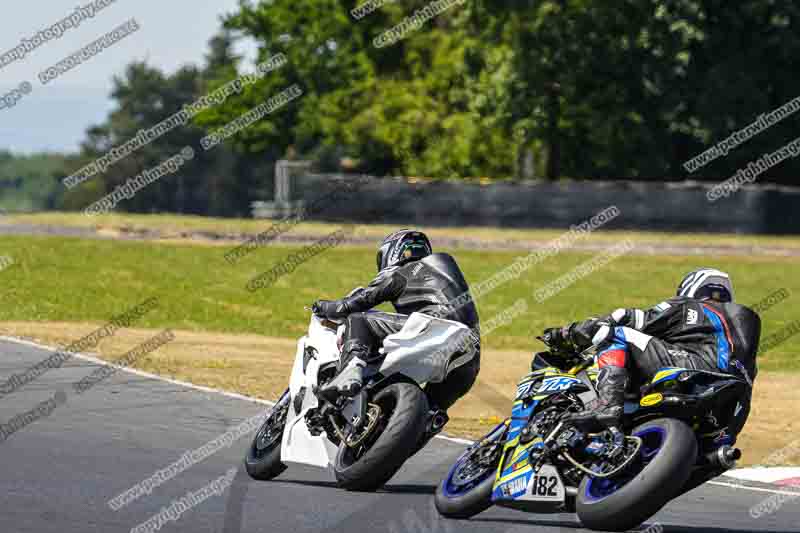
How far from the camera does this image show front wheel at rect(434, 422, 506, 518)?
889cm

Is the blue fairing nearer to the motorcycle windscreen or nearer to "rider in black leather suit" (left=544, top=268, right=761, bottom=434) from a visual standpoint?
Answer: "rider in black leather suit" (left=544, top=268, right=761, bottom=434)

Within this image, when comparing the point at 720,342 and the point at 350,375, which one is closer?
the point at 720,342

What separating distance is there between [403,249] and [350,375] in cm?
121

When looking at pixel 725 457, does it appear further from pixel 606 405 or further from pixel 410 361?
pixel 410 361

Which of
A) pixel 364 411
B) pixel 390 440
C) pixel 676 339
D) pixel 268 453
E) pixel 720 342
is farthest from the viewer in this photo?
pixel 268 453

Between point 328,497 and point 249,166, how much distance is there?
111020 millimetres

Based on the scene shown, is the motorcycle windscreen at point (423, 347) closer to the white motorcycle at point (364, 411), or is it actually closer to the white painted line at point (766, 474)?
the white motorcycle at point (364, 411)

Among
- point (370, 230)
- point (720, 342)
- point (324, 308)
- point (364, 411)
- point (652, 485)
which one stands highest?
point (324, 308)

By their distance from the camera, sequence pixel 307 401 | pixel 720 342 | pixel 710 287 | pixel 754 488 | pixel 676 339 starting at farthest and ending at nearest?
pixel 754 488, pixel 307 401, pixel 710 287, pixel 676 339, pixel 720 342

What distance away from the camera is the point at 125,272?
91.0 ft

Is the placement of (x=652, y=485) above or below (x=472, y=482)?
above

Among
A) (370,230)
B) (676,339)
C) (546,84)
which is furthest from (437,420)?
(546,84)

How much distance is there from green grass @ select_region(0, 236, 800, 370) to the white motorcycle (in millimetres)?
12133

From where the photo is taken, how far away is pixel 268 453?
10.3 meters
